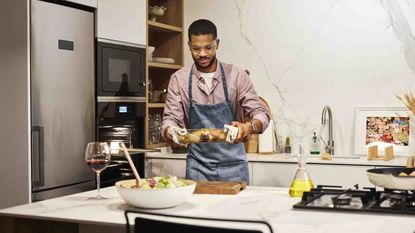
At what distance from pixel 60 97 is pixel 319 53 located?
204cm

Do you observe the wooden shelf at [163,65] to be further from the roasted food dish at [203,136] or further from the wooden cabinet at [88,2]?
the roasted food dish at [203,136]

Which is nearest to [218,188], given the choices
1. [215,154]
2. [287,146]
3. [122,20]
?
[215,154]

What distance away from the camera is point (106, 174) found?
3863 mm

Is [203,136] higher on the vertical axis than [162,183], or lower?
higher

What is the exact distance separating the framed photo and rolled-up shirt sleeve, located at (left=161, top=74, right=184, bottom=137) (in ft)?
5.26

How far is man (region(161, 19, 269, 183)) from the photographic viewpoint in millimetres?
3176

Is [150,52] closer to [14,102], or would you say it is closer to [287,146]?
[287,146]

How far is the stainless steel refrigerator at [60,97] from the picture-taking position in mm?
3234

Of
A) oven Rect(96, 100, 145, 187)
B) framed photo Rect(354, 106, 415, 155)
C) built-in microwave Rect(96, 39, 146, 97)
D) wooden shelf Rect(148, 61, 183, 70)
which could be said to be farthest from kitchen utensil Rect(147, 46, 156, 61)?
framed photo Rect(354, 106, 415, 155)

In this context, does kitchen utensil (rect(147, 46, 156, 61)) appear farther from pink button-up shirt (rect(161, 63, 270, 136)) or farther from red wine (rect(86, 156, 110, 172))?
red wine (rect(86, 156, 110, 172))

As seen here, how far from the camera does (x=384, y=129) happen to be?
4.11 m

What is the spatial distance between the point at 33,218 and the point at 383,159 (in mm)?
2559

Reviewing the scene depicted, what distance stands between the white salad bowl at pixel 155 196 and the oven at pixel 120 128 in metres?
1.73

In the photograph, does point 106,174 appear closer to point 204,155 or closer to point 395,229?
point 204,155
